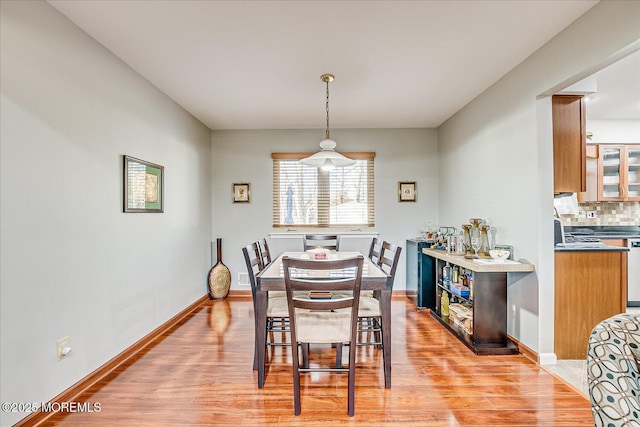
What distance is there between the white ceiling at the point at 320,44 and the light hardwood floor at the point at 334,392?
8.45 ft

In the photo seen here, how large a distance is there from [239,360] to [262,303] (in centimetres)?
83

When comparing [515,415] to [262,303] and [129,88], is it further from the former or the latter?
[129,88]

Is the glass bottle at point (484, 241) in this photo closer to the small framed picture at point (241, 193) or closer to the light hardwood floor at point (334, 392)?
the light hardwood floor at point (334, 392)

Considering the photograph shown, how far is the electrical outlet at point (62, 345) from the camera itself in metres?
1.98

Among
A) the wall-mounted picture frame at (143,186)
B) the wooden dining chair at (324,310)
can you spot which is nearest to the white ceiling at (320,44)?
the wall-mounted picture frame at (143,186)

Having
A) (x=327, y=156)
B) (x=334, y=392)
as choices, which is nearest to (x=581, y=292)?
(x=334, y=392)

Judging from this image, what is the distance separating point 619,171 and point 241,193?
549 cm

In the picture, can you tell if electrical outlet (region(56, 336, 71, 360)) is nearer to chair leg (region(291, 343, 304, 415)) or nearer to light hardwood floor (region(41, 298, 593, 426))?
light hardwood floor (region(41, 298, 593, 426))

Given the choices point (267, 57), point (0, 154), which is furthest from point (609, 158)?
point (0, 154)

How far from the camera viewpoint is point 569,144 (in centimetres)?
261

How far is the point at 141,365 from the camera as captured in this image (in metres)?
2.54

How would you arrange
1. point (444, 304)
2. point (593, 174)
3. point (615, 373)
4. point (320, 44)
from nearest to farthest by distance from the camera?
point (615, 373) → point (320, 44) → point (444, 304) → point (593, 174)

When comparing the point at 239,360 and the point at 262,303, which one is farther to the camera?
the point at 239,360

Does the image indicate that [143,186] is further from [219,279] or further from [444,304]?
[444,304]
